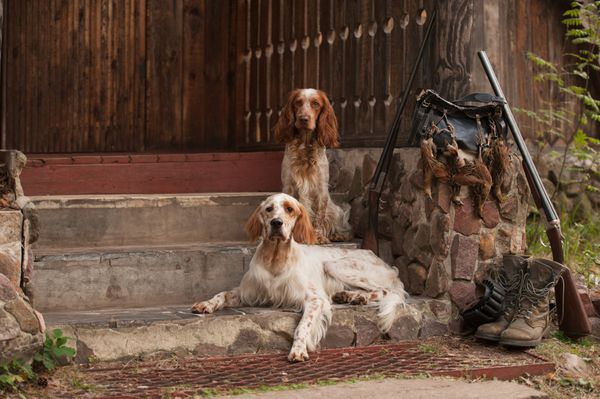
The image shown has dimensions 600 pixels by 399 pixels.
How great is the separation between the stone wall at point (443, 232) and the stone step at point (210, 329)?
0.30 m

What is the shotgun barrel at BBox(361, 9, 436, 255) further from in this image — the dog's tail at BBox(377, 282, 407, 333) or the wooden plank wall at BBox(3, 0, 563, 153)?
the wooden plank wall at BBox(3, 0, 563, 153)

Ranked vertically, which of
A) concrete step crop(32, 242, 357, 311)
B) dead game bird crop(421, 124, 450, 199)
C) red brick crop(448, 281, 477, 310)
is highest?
dead game bird crop(421, 124, 450, 199)

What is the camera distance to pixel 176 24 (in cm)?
900

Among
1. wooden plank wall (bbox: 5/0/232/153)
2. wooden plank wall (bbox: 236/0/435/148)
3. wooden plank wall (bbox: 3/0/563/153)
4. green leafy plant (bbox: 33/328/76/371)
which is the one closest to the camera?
green leafy plant (bbox: 33/328/76/371)

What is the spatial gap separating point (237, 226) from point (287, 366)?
72.3 inches

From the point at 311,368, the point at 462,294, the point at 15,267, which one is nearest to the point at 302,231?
the point at 311,368

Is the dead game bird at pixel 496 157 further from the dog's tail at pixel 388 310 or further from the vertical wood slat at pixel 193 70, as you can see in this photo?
the vertical wood slat at pixel 193 70

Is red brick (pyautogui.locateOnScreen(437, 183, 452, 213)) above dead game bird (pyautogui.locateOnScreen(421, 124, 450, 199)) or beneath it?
beneath

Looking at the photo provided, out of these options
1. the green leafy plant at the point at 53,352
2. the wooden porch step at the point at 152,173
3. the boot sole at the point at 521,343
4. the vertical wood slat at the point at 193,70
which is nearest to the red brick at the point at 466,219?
the boot sole at the point at 521,343

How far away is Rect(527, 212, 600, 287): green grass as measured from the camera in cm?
696

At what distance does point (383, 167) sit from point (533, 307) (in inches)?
62.1

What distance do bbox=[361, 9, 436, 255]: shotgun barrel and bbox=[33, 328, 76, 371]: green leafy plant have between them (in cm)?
258

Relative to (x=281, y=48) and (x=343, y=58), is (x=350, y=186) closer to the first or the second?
(x=343, y=58)

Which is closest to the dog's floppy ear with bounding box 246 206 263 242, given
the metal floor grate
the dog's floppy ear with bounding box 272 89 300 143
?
the metal floor grate
